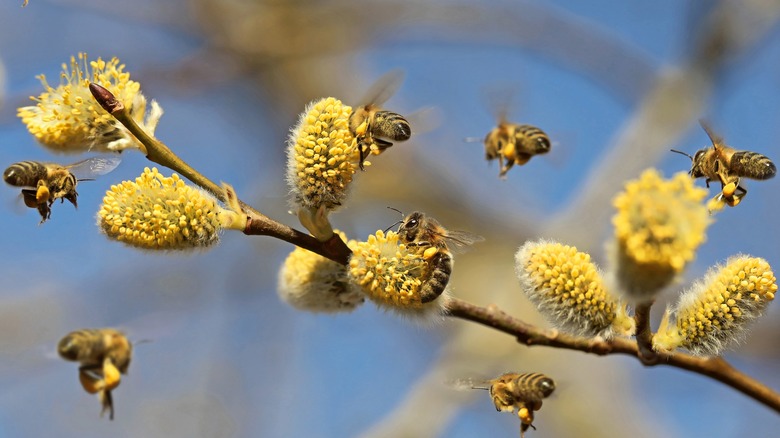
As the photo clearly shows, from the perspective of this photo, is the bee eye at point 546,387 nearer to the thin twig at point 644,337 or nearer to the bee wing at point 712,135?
the thin twig at point 644,337

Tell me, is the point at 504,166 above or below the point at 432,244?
above

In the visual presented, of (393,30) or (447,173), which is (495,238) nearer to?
(447,173)

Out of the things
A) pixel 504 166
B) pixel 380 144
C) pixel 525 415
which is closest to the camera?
pixel 525 415

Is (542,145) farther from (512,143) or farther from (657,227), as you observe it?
(657,227)

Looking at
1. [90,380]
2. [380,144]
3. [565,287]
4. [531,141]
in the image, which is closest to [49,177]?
[90,380]

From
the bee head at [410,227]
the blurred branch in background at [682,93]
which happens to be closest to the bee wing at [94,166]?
the bee head at [410,227]

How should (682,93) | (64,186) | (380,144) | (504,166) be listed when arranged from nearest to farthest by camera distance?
(64,186) < (380,144) < (504,166) < (682,93)

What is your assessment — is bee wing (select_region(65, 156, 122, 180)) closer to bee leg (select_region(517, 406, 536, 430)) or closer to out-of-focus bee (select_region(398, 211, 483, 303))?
out-of-focus bee (select_region(398, 211, 483, 303))
